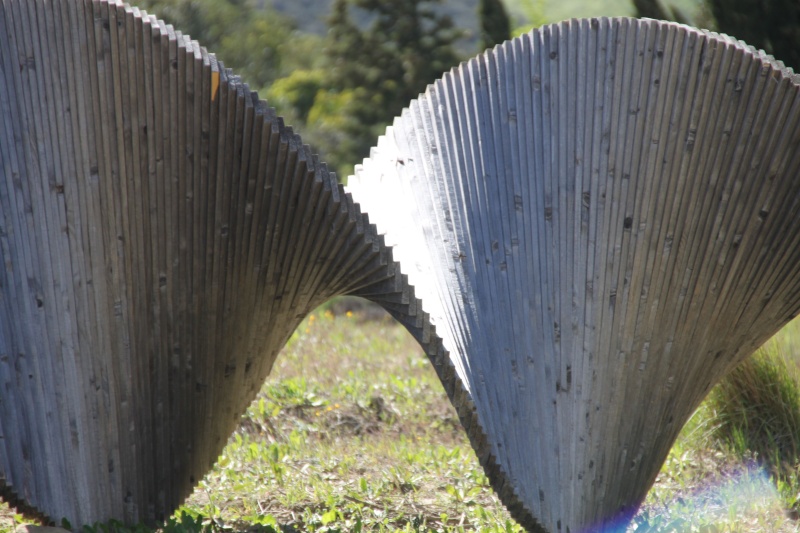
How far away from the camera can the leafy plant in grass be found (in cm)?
589

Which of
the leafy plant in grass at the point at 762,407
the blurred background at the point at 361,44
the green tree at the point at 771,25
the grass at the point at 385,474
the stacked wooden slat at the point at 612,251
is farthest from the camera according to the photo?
the blurred background at the point at 361,44

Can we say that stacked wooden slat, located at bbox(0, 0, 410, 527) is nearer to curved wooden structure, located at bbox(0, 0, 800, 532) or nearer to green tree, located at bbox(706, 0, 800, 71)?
curved wooden structure, located at bbox(0, 0, 800, 532)

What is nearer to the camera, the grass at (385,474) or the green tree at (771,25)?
the grass at (385,474)

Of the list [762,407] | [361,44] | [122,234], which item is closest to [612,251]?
[122,234]

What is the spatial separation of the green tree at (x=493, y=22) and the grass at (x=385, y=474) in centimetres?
1159

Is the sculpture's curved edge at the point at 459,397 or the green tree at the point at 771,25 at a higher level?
the green tree at the point at 771,25

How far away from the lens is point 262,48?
3097cm

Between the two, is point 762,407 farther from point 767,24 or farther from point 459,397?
point 767,24

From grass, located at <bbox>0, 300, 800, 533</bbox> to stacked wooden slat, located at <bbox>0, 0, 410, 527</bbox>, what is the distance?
1.64ft

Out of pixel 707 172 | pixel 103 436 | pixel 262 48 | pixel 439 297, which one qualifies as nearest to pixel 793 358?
pixel 707 172

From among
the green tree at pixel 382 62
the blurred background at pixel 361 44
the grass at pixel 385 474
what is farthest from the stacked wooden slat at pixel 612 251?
the green tree at pixel 382 62

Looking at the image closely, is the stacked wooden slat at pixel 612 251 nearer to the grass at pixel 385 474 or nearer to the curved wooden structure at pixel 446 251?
the curved wooden structure at pixel 446 251

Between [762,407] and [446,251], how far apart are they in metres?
2.81

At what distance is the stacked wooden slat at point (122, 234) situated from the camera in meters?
3.86
